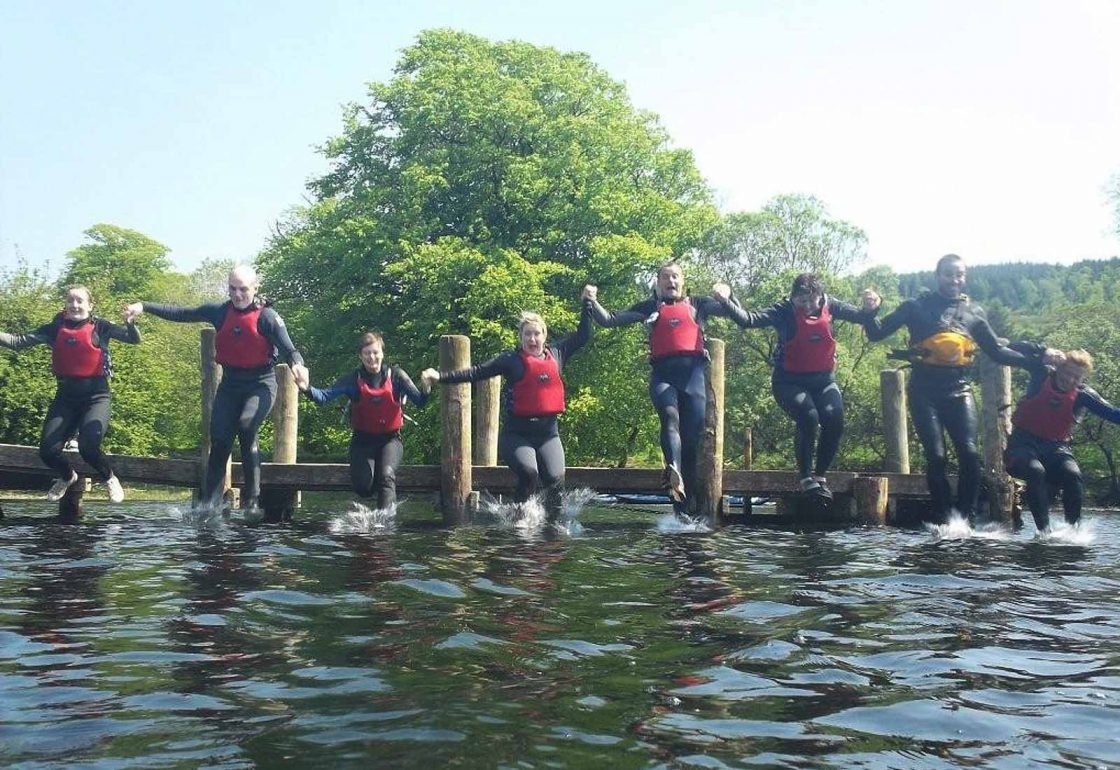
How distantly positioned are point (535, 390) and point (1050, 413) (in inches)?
203

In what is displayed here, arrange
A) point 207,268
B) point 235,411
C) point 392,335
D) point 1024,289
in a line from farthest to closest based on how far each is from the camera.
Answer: point 1024,289
point 207,268
point 392,335
point 235,411

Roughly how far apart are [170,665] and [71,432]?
7.49 meters

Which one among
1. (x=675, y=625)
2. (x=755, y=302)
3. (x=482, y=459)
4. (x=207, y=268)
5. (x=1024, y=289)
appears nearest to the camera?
(x=675, y=625)

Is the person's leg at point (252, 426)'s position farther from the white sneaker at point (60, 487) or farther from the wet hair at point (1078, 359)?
the wet hair at point (1078, 359)

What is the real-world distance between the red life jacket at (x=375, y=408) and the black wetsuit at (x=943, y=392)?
4954 mm

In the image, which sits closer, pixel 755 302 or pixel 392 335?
pixel 392 335

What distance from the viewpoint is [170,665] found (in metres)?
4.47

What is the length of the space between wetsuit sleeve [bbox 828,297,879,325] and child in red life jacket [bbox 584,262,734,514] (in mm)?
1222

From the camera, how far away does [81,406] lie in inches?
436

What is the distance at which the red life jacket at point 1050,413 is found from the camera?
→ 10742 millimetres

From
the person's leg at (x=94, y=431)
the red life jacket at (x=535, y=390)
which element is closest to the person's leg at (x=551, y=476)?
the red life jacket at (x=535, y=390)

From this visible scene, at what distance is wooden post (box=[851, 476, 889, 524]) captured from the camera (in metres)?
11.6

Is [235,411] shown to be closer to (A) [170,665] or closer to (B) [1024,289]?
(A) [170,665]

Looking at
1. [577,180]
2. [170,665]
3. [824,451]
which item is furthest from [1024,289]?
[170,665]
